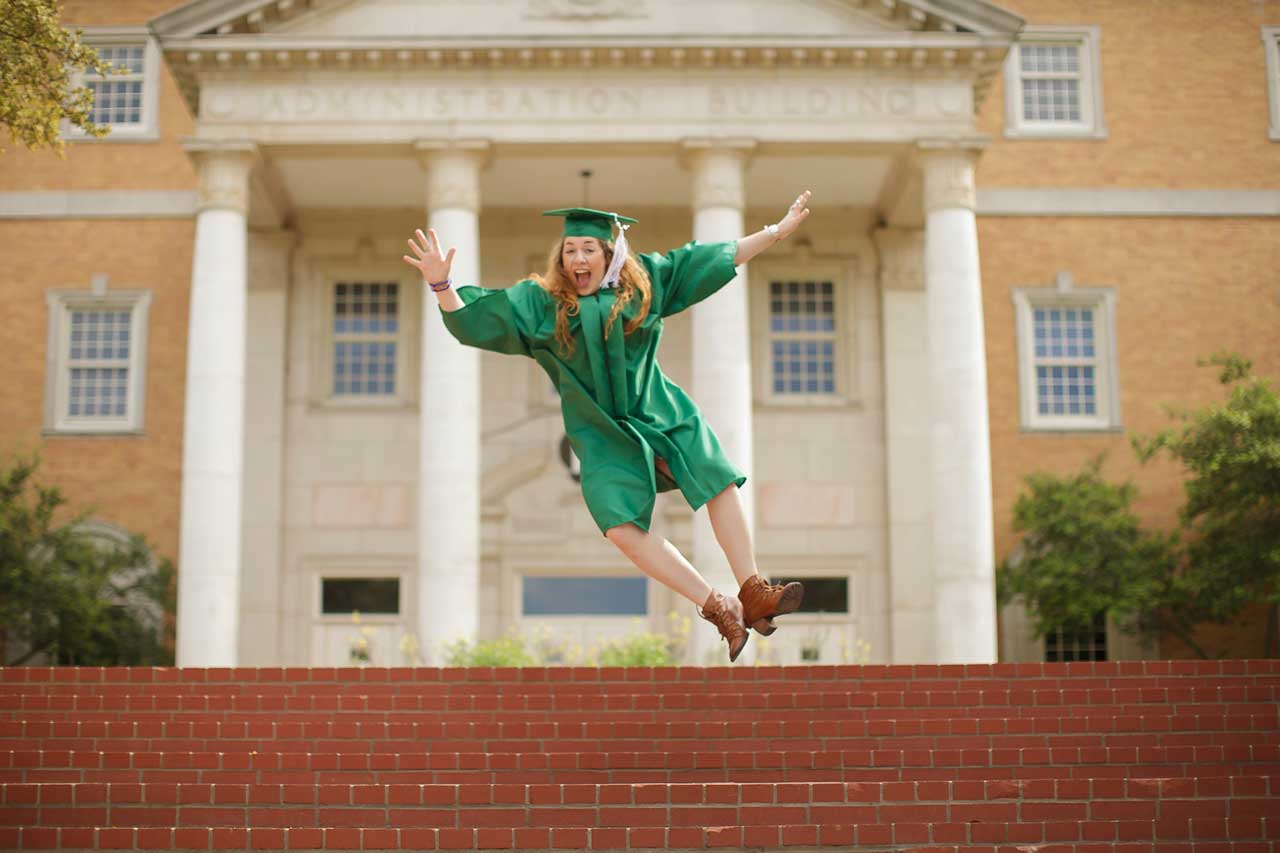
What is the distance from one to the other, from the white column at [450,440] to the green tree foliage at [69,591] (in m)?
5.57

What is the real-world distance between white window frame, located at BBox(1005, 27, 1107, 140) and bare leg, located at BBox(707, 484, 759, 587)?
21.8 metres

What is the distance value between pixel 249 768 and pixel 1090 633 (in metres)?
19.4

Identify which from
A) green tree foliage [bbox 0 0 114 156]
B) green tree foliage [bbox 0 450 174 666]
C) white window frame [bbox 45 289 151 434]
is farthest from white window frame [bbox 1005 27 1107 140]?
green tree foliage [bbox 0 0 114 156]

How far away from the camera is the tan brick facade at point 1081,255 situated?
2681cm

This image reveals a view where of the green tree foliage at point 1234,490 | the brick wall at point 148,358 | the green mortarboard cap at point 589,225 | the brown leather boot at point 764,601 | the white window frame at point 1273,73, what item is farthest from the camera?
the white window frame at point 1273,73

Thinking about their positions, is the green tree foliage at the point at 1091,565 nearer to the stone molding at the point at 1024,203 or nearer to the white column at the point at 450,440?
the stone molding at the point at 1024,203

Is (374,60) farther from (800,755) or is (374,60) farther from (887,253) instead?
(800,755)

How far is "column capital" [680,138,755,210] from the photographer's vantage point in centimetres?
2259

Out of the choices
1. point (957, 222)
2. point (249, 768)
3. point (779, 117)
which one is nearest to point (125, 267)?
point (779, 117)

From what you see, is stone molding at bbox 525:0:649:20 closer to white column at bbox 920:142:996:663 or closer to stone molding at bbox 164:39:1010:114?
stone molding at bbox 164:39:1010:114

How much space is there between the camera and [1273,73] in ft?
93.2

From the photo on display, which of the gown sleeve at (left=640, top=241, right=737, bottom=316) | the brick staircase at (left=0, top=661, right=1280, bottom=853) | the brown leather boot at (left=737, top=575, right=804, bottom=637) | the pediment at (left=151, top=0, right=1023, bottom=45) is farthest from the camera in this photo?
the pediment at (left=151, top=0, right=1023, bottom=45)

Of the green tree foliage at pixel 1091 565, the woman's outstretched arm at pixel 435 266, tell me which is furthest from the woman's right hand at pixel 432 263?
the green tree foliage at pixel 1091 565

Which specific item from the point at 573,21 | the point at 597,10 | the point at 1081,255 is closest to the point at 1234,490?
the point at 1081,255
